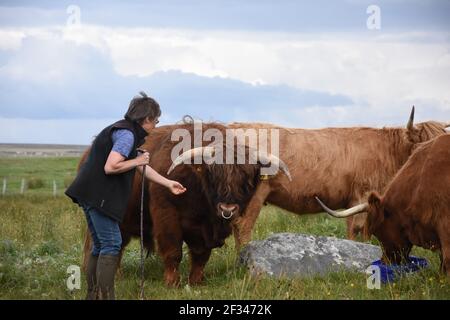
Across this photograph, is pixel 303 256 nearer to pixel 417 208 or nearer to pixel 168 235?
pixel 417 208

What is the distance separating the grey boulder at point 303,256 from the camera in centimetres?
799

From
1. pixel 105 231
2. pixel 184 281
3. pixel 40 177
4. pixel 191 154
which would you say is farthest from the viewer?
pixel 40 177

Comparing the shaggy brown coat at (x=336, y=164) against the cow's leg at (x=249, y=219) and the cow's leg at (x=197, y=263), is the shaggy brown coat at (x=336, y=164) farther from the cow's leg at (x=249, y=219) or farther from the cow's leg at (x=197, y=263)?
the cow's leg at (x=197, y=263)

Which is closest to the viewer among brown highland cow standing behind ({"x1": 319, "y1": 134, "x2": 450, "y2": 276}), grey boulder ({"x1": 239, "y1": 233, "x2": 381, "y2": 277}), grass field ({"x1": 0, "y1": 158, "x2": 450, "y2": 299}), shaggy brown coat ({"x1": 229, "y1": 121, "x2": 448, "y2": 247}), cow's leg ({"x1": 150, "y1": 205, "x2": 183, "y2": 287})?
grass field ({"x1": 0, "y1": 158, "x2": 450, "y2": 299})

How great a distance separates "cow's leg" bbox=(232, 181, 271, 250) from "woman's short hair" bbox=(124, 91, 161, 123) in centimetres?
446

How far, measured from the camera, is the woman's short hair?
6.48m

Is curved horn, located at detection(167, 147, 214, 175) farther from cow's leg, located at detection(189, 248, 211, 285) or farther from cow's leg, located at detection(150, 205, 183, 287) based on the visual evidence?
cow's leg, located at detection(189, 248, 211, 285)

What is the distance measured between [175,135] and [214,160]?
989 millimetres

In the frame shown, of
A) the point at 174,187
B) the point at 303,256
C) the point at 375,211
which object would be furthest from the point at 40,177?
the point at 174,187

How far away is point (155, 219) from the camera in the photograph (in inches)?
310

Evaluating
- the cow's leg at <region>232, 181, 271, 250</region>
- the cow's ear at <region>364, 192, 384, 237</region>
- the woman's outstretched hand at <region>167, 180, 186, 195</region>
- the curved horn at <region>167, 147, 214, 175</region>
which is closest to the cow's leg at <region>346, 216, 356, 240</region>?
the cow's leg at <region>232, 181, 271, 250</region>

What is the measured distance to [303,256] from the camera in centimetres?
822

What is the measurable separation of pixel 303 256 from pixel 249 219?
Answer: 3070 millimetres

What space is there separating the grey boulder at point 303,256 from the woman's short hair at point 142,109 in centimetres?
237
